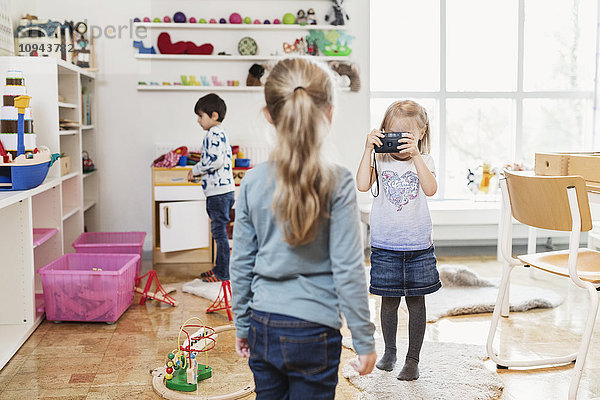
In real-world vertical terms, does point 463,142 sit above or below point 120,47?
below

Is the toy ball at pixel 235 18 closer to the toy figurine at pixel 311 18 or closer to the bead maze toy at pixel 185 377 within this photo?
the toy figurine at pixel 311 18

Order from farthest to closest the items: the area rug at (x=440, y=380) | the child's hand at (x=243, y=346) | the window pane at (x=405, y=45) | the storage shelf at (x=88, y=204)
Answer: the window pane at (x=405, y=45) → the storage shelf at (x=88, y=204) → the area rug at (x=440, y=380) → the child's hand at (x=243, y=346)

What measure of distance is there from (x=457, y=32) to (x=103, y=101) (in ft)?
8.86

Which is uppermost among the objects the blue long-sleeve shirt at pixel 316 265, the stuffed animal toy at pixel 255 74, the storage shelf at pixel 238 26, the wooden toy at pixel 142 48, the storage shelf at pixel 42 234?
the storage shelf at pixel 238 26

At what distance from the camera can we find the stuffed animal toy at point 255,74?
4.80 m

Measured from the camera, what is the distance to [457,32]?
5.15 metres

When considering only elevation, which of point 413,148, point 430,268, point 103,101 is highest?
point 103,101

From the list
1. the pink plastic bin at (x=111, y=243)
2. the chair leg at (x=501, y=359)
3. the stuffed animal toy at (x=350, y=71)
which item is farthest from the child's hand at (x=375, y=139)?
the stuffed animal toy at (x=350, y=71)

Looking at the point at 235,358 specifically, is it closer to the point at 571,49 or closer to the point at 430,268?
the point at 430,268

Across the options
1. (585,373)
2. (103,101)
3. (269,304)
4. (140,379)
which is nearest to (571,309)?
(585,373)

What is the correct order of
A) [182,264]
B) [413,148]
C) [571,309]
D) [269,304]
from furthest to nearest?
[182,264]
[571,309]
[413,148]
[269,304]

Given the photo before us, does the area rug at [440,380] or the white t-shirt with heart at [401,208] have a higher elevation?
the white t-shirt with heart at [401,208]

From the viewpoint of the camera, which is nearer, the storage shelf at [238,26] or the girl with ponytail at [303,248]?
the girl with ponytail at [303,248]

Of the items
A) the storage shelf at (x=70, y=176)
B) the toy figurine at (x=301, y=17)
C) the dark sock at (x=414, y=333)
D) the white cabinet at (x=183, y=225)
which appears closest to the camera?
the dark sock at (x=414, y=333)
